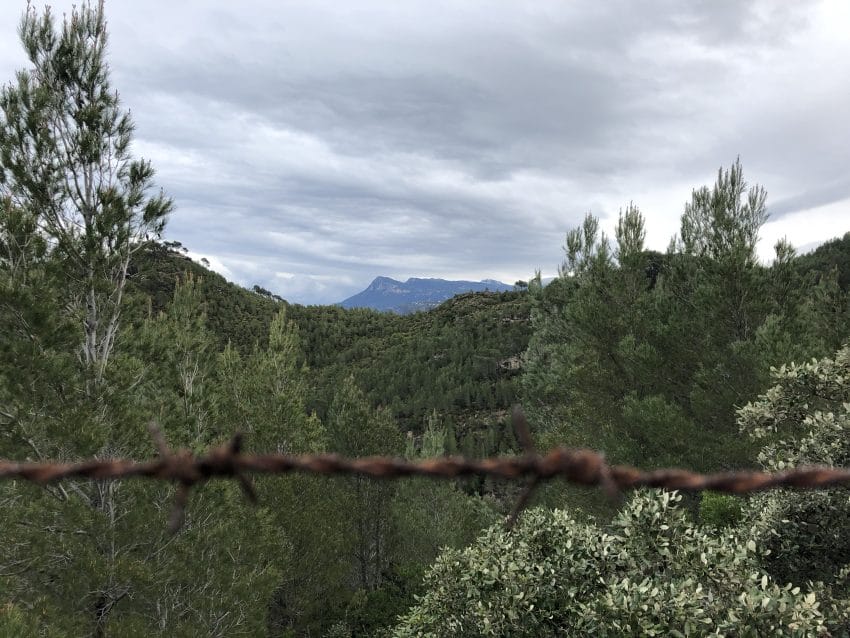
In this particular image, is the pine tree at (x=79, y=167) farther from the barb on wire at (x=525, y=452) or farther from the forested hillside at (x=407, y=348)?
the forested hillside at (x=407, y=348)

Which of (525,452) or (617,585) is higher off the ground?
(525,452)

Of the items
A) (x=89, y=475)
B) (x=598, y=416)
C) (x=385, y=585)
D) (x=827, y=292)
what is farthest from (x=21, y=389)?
(x=827, y=292)

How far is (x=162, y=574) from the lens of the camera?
984 centimetres

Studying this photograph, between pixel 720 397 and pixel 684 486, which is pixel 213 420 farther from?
pixel 720 397

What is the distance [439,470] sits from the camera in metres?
1.35

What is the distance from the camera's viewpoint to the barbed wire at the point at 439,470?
1.20m

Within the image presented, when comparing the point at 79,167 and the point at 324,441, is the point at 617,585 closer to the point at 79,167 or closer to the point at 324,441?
the point at 79,167

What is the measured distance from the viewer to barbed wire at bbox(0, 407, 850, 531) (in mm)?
1203

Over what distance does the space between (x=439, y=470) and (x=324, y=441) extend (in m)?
24.0

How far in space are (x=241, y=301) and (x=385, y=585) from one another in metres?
86.3

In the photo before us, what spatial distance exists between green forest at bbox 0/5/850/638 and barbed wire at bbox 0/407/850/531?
10.2ft

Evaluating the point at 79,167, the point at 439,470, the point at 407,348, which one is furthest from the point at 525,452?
the point at 407,348

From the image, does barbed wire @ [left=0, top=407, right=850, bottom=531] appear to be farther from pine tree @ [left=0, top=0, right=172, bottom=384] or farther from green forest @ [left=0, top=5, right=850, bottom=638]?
pine tree @ [left=0, top=0, right=172, bottom=384]

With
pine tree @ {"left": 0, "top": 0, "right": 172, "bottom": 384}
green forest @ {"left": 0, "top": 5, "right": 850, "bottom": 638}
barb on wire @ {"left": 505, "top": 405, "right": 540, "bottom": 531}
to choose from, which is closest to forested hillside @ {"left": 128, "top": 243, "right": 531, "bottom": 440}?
green forest @ {"left": 0, "top": 5, "right": 850, "bottom": 638}
